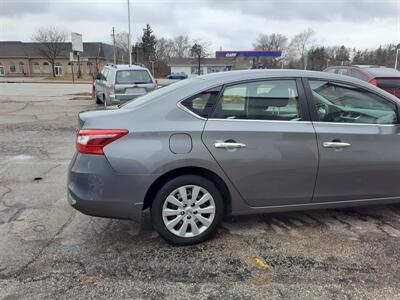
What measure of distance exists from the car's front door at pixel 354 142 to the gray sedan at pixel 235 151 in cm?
1

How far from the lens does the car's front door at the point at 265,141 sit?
325cm

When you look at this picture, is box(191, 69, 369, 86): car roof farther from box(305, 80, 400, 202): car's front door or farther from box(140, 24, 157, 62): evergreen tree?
box(140, 24, 157, 62): evergreen tree

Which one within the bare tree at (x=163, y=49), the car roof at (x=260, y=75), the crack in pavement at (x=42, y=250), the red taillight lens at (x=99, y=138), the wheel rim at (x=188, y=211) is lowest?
the crack in pavement at (x=42, y=250)

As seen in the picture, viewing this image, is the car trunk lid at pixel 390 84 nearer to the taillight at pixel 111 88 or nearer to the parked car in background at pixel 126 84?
the parked car in background at pixel 126 84

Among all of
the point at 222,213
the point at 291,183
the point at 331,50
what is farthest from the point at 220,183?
the point at 331,50

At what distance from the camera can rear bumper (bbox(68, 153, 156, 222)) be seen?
311 centimetres

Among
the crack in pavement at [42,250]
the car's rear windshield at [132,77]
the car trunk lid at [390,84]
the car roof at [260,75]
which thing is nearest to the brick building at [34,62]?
the car's rear windshield at [132,77]

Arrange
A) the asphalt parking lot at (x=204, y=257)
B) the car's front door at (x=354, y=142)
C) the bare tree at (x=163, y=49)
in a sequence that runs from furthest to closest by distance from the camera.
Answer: the bare tree at (x=163, y=49)
the car's front door at (x=354, y=142)
the asphalt parking lot at (x=204, y=257)

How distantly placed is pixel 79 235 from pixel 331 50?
7317 centimetres

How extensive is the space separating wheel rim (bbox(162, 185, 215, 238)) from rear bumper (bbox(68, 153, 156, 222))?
0.27 m

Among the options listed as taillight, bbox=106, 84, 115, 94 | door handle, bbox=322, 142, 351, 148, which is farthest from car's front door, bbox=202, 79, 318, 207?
taillight, bbox=106, 84, 115, 94

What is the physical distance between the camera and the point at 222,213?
11.2 ft

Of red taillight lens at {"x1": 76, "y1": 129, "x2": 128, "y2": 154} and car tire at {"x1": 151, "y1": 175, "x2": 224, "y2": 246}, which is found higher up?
red taillight lens at {"x1": 76, "y1": 129, "x2": 128, "y2": 154}

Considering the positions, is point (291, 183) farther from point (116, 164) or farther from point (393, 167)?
point (116, 164)
